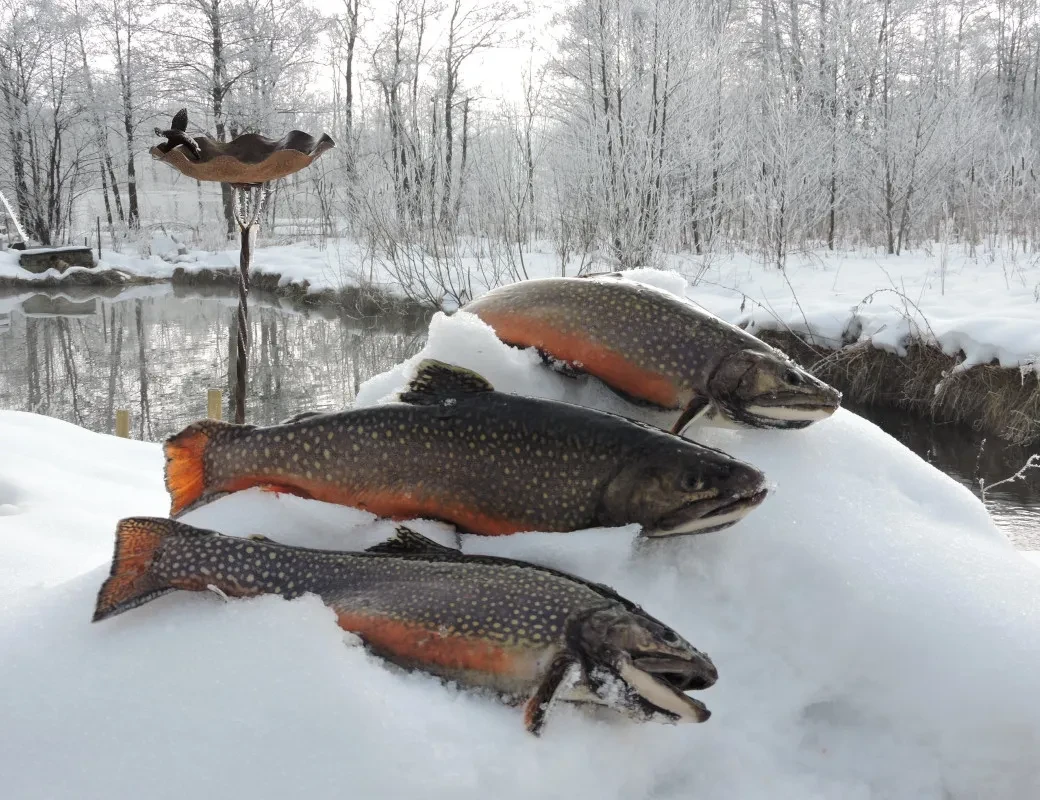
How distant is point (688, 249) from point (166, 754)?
15.4 meters

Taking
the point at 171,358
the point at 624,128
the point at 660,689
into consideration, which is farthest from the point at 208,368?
the point at 660,689

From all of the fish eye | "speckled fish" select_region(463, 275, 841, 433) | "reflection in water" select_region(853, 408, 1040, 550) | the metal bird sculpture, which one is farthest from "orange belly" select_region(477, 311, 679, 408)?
"reflection in water" select_region(853, 408, 1040, 550)

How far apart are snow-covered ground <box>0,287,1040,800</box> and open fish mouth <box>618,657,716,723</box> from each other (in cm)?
11

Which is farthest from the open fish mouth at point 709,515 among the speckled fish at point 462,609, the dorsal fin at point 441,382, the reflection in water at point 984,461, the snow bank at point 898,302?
the snow bank at point 898,302

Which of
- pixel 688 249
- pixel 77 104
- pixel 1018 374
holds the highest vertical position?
pixel 77 104

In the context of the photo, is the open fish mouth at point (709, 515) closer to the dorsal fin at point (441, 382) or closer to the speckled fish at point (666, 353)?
the speckled fish at point (666, 353)

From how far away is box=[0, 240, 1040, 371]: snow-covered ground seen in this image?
7.84m

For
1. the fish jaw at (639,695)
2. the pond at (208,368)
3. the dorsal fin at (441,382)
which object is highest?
the dorsal fin at (441,382)

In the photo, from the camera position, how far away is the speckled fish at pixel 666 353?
6.03 feet

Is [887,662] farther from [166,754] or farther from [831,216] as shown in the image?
[831,216]

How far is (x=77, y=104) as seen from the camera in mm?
28766

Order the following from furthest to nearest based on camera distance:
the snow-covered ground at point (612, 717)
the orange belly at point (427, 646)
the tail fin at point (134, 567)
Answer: the tail fin at point (134, 567) → the orange belly at point (427, 646) → the snow-covered ground at point (612, 717)

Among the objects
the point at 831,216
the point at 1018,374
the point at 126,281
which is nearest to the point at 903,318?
the point at 1018,374

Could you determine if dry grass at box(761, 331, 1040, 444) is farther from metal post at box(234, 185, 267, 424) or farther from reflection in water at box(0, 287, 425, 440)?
metal post at box(234, 185, 267, 424)
